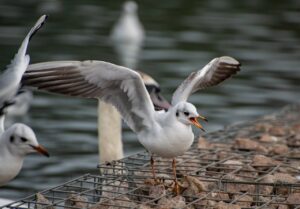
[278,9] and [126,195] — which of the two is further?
[278,9]

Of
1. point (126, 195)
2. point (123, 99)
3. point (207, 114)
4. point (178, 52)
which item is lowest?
point (126, 195)

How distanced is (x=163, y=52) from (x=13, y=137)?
13.6m

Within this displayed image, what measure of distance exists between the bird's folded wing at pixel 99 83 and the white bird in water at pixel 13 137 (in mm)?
227

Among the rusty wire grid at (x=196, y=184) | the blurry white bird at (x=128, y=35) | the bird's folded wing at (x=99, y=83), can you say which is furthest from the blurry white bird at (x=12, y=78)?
the blurry white bird at (x=128, y=35)

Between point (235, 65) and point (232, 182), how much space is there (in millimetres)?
1503

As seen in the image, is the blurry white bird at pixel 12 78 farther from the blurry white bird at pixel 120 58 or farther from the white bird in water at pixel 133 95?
the blurry white bird at pixel 120 58

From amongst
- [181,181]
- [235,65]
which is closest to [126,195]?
[181,181]

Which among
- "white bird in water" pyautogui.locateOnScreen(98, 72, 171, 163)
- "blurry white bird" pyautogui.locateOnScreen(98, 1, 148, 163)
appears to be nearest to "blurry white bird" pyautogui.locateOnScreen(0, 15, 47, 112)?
"blurry white bird" pyautogui.locateOnScreen(98, 1, 148, 163)

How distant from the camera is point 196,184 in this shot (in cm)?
652

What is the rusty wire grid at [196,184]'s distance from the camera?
6.19m

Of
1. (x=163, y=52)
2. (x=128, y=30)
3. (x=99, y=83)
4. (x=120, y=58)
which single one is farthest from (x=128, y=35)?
(x=99, y=83)

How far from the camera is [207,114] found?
A: 48.7 feet

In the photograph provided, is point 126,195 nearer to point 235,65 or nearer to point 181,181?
point 181,181

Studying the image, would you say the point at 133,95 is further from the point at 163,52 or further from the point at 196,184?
the point at 163,52
